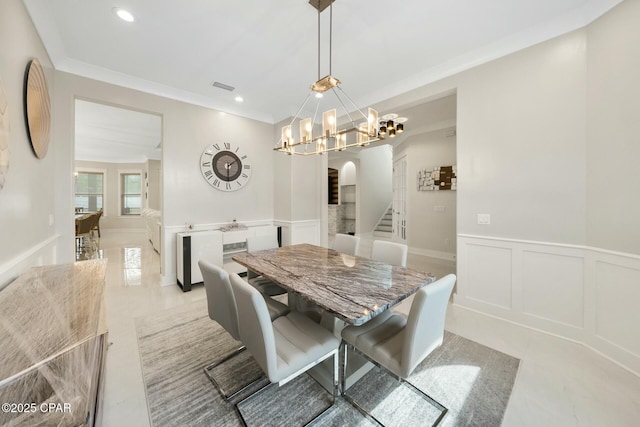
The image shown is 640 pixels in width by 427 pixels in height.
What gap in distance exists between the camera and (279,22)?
2262 millimetres

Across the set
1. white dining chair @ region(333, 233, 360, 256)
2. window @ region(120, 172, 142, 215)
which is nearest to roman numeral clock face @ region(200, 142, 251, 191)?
white dining chair @ region(333, 233, 360, 256)

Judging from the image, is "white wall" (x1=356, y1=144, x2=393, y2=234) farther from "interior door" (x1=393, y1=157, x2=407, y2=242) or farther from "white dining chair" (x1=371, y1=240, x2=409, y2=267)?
"white dining chair" (x1=371, y1=240, x2=409, y2=267)

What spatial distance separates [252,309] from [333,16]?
250 cm

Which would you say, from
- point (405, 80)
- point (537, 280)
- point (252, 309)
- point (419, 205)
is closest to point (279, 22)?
point (405, 80)

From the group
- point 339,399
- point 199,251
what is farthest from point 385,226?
point 339,399

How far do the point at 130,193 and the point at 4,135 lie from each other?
9.86m

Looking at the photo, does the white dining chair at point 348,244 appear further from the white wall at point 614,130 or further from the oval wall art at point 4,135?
the oval wall art at point 4,135

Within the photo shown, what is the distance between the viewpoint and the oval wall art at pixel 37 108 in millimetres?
1862

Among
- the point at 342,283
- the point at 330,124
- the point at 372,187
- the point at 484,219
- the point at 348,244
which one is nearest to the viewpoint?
the point at 342,283

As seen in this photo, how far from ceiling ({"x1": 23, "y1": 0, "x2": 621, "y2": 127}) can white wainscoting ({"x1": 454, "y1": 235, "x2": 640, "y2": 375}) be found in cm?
205

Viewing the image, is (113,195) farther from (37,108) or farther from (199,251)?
(37,108)

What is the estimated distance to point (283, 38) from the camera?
8.11ft

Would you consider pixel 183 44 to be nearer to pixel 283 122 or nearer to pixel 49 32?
pixel 49 32

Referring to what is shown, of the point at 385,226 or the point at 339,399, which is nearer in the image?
the point at 339,399
